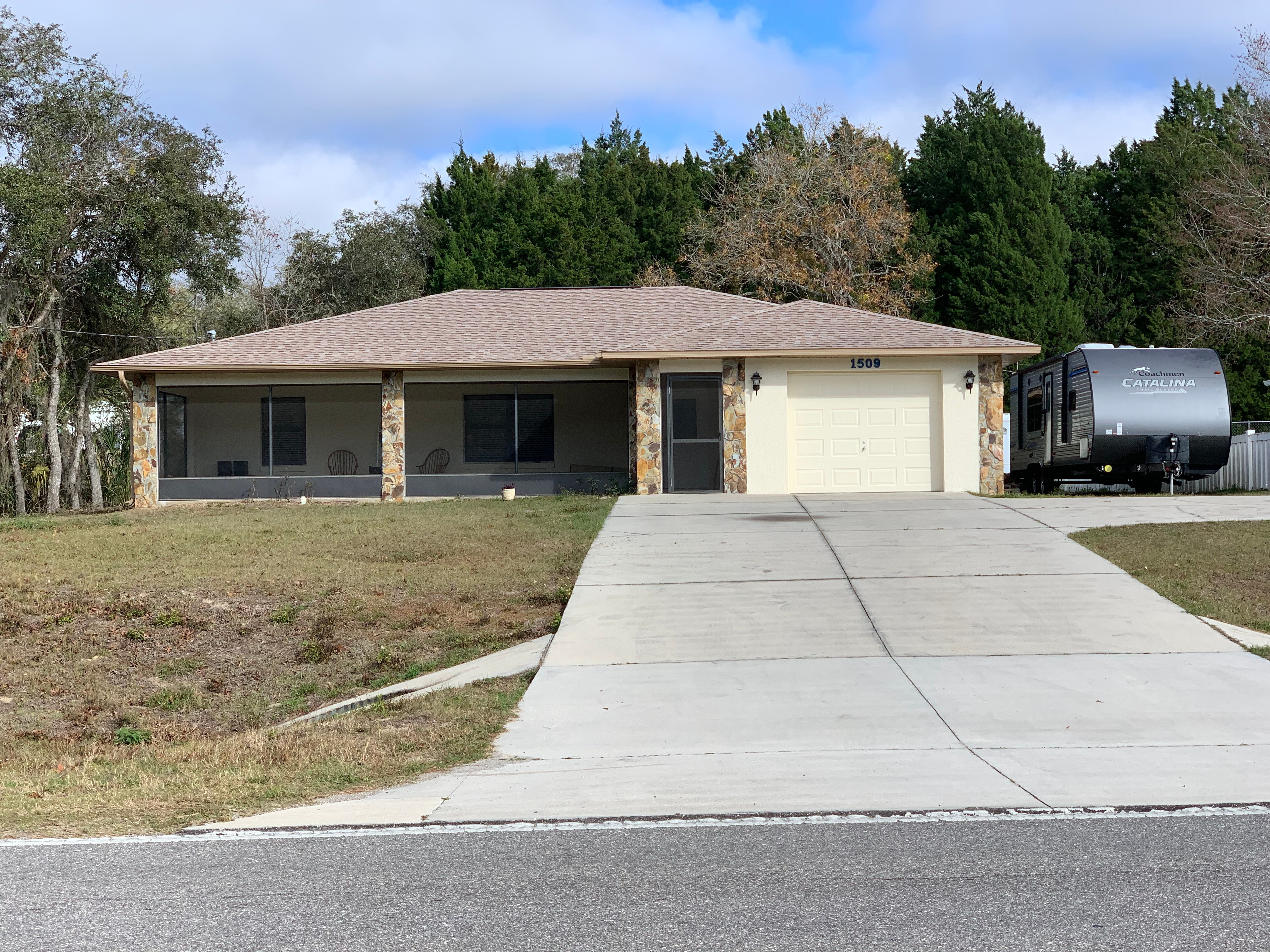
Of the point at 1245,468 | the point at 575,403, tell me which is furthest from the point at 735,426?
the point at 1245,468

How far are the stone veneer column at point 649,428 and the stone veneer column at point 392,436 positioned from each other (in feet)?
16.2

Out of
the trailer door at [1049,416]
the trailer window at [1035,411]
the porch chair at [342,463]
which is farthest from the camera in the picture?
the porch chair at [342,463]

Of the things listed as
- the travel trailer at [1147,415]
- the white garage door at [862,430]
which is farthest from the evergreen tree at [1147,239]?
the white garage door at [862,430]

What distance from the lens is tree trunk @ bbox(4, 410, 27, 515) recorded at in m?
28.8

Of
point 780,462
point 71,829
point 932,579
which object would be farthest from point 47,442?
point 71,829

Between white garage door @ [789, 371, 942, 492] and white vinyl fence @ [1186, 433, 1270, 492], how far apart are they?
5.87m

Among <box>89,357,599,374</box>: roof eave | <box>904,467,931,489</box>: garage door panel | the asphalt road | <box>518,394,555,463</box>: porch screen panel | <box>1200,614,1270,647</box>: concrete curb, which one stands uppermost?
<box>89,357,599,374</box>: roof eave

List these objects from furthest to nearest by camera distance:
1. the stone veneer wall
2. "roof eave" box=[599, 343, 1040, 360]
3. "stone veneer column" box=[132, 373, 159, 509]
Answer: "stone veneer column" box=[132, 373, 159, 509], the stone veneer wall, "roof eave" box=[599, 343, 1040, 360]

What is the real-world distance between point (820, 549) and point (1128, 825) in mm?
8965

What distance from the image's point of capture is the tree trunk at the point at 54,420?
29078 mm

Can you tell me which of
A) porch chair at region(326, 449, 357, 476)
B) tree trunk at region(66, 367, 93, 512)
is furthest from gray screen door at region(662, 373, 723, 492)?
tree trunk at region(66, 367, 93, 512)

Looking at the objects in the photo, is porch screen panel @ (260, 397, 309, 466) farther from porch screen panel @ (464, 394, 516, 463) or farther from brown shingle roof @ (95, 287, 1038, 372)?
porch screen panel @ (464, 394, 516, 463)

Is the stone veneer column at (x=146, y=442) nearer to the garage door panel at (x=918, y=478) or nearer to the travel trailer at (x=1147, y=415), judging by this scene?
the garage door panel at (x=918, y=478)

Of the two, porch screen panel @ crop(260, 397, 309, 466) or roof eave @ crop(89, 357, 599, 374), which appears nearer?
roof eave @ crop(89, 357, 599, 374)
